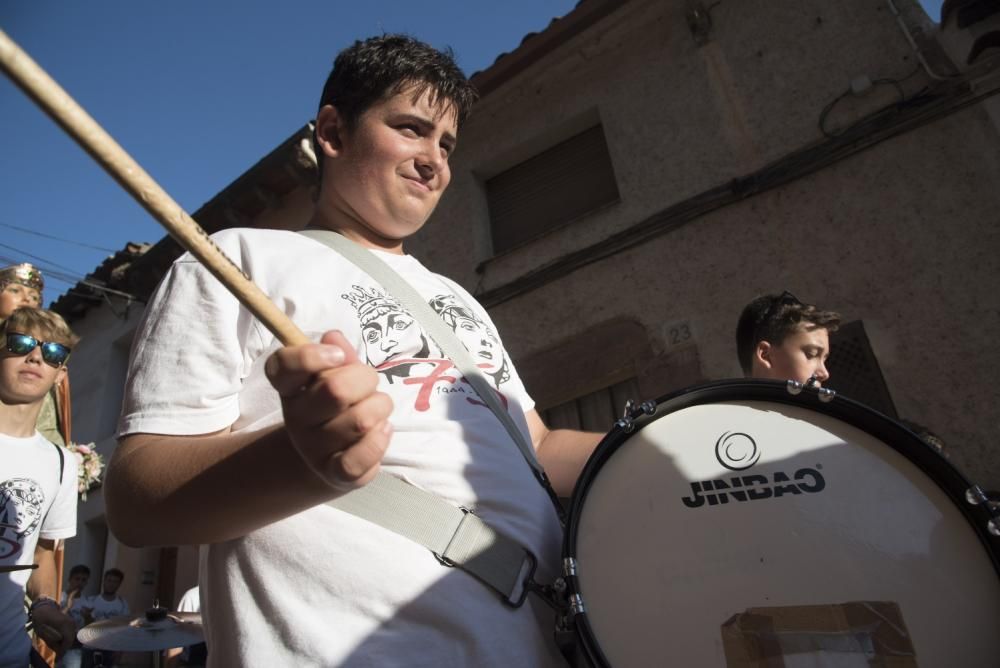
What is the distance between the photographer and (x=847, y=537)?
124 centimetres

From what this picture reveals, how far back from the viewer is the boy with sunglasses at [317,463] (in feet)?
2.43

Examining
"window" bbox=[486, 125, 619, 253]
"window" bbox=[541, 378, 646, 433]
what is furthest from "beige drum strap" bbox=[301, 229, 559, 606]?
"window" bbox=[486, 125, 619, 253]

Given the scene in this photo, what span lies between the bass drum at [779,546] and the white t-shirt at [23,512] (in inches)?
95.5

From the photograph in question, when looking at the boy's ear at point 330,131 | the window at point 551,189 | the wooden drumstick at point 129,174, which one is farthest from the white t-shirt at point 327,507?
the window at point 551,189

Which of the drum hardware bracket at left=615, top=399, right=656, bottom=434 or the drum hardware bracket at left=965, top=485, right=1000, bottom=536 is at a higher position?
the drum hardware bracket at left=615, top=399, right=656, bottom=434

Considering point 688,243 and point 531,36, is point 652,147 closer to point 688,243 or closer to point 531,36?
point 688,243

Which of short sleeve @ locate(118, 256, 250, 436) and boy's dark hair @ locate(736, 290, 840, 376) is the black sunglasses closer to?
short sleeve @ locate(118, 256, 250, 436)

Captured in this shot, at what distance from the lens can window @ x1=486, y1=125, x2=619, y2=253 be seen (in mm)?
6465

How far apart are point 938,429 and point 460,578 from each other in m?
3.99

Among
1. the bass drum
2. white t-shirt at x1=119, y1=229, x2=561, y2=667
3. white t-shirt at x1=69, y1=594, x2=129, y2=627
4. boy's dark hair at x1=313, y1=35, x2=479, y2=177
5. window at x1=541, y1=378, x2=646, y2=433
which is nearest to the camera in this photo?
white t-shirt at x1=119, y1=229, x2=561, y2=667

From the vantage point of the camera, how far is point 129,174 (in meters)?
0.63

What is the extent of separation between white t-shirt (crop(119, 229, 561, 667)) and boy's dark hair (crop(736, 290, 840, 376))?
7.01 feet

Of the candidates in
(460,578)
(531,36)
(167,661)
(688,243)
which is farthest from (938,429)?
(167,661)

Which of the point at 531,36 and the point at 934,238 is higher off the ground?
the point at 531,36
